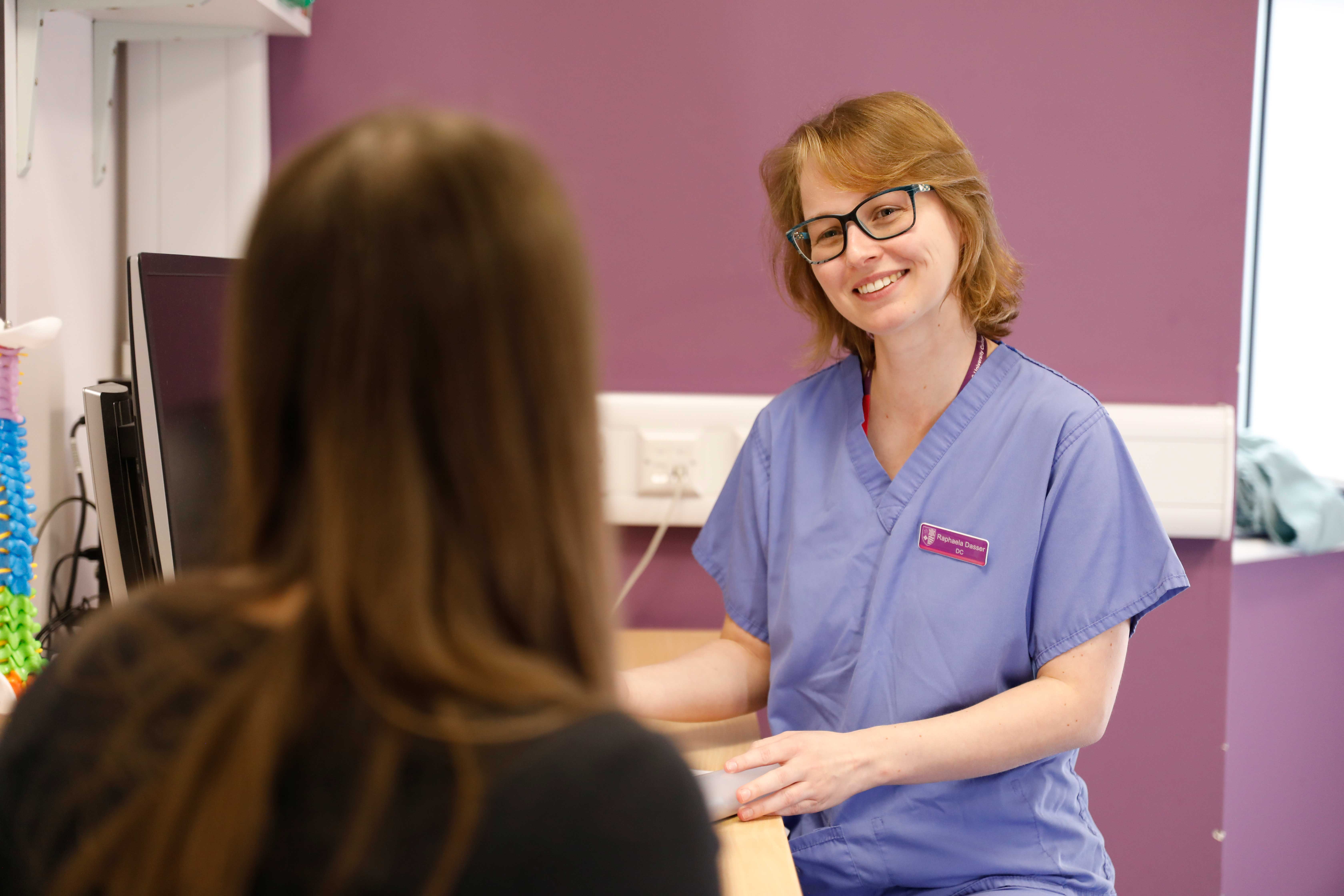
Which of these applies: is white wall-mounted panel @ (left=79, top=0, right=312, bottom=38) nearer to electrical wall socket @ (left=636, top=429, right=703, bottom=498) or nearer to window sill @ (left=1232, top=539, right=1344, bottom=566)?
electrical wall socket @ (left=636, top=429, right=703, bottom=498)

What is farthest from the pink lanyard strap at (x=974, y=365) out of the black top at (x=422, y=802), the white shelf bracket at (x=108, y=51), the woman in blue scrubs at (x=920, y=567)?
the white shelf bracket at (x=108, y=51)

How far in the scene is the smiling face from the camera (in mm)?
1161

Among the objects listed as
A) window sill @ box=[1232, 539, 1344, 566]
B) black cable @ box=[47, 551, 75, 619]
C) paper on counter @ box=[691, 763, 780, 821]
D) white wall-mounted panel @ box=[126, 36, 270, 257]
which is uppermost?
white wall-mounted panel @ box=[126, 36, 270, 257]

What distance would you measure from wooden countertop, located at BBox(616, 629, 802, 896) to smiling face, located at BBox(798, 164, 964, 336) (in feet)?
1.63

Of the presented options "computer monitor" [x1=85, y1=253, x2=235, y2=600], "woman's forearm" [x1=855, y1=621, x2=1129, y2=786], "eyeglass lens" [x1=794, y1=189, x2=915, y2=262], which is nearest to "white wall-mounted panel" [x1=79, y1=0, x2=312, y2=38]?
"computer monitor" [x1=85, y1=253, x2=235, y2=600]

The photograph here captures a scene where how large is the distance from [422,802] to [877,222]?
93 cm

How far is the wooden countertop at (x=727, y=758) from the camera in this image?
2.77 ft

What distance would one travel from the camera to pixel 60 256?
1400mm

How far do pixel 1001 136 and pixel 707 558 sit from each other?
81cm

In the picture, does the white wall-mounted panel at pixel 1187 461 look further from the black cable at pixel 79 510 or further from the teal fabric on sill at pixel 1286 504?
the black cable at pixel 79 510

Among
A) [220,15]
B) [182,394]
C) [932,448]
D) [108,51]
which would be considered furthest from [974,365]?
[108,51]

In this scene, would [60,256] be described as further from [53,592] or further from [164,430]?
[164,430]

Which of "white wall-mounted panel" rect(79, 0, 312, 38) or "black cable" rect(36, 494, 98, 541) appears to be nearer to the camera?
"black cable" rect(36, 494, 98, 541)

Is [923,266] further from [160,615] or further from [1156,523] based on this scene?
[160,615]
